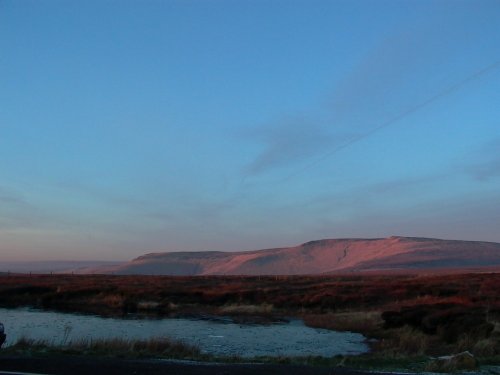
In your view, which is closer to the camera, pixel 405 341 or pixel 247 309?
pixel 405 341

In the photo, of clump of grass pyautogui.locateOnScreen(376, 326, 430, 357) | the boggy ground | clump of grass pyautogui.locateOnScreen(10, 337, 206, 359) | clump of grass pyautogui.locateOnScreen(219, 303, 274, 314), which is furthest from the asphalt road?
clump of grass pyautogui.locateOnScreen(219, 303, 274, 314)

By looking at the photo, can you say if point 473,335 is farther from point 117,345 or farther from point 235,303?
point 235,303

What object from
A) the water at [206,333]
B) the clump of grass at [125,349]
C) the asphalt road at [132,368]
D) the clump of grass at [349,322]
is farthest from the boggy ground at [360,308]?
the clump of grass at [125,349]

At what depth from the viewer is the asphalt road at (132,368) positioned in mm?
12102

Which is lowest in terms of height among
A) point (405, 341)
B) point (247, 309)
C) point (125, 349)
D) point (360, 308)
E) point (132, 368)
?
point (405, 341)

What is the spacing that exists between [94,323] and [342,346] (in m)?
15.5

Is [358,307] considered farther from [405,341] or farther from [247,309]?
[405,341]

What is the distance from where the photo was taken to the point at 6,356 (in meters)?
14.4

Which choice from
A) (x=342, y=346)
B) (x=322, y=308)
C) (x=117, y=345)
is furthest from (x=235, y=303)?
(x=117, y=345)

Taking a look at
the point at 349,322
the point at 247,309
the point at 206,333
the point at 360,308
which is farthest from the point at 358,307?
the point at 206,333

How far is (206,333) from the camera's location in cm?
2972

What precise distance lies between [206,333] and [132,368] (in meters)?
17.4

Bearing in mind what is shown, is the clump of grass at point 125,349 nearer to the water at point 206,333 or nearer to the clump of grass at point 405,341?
the water at point 206,333

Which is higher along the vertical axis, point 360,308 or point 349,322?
point 360,308
